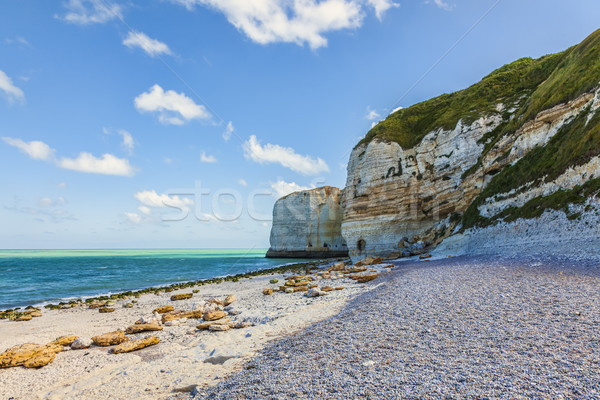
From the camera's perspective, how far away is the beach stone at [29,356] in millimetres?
7918

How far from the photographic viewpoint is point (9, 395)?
6371mm

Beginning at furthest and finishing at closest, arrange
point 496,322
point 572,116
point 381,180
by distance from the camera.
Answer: point 381,180
point 572,116
point 496,322

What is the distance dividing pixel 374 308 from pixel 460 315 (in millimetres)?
2454

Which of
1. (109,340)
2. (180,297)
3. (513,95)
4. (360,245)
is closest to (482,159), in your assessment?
(513,95)

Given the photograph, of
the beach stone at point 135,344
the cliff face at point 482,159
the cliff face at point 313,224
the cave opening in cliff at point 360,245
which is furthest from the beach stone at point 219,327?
the cliff face at point 313,224

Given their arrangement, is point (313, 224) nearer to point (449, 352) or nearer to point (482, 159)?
point (482, 159)

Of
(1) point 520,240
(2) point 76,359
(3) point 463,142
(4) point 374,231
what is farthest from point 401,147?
(2) point 76,359

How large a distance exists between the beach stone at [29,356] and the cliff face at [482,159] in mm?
21238

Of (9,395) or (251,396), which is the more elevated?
(251,396)

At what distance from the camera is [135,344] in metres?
8.96

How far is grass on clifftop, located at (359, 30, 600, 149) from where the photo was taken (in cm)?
2305

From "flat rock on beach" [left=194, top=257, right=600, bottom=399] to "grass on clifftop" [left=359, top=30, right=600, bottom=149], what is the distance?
2126cm

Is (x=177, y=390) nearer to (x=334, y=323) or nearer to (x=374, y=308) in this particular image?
(x=334, y=323)

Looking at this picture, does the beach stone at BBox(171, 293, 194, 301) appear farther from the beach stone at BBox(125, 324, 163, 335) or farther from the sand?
the beach stone at BBox(125, 324, 163, 335)
